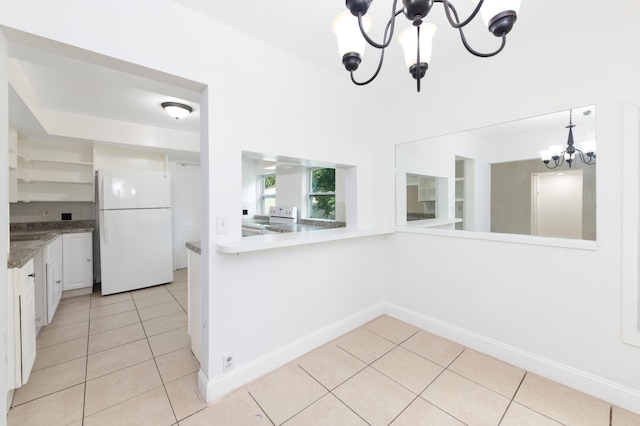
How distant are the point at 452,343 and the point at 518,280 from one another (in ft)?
2.59

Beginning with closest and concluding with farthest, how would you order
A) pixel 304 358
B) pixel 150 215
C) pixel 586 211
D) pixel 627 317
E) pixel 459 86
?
pixel 627 317 → pixel 586 211 → pixel 304 358 → pixel 459 86 → pixel 150 215

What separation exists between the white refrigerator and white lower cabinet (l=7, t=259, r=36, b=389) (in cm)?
180

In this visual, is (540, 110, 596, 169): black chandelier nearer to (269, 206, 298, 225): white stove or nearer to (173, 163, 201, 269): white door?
(269, 206, 298, 225): white stove

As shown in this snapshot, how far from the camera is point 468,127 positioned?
7.36 ft

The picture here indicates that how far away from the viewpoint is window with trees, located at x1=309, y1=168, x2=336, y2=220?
13.6 feet

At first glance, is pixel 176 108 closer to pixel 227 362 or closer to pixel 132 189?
pixel 132 189

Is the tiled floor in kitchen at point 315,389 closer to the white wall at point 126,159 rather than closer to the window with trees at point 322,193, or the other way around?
the window with trees at point 322,193

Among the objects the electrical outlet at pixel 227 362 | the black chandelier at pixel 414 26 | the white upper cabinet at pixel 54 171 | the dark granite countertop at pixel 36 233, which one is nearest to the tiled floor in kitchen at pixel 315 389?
the electrical outlet at pixel 227 362

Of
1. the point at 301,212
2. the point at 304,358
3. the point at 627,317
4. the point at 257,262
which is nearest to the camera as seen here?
Result: the point at 627,317

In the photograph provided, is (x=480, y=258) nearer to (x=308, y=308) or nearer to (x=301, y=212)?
(x=308, y=308)

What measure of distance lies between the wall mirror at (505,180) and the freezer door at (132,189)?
3340 millimetres

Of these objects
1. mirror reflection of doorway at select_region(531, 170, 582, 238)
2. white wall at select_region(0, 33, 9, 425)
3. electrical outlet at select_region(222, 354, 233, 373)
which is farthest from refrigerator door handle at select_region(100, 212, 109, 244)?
mirror reflection of doorway at select_region(531, 170, 582, 238)

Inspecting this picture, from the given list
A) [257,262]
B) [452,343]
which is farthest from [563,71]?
[257,262]

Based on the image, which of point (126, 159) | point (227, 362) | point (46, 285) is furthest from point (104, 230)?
point (227, 362)
